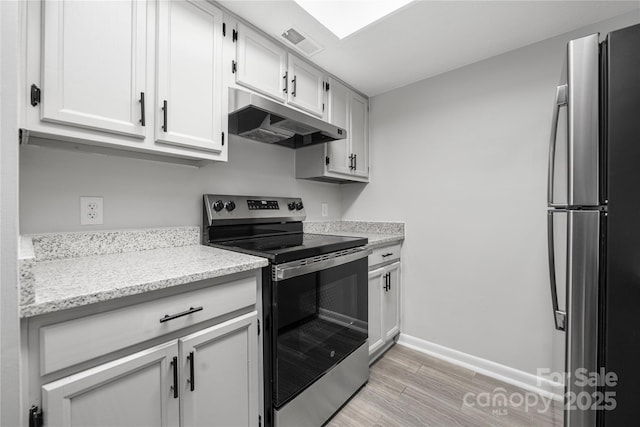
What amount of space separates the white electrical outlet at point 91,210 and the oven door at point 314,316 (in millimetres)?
897

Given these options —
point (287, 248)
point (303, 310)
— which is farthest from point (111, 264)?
point (303, 310)

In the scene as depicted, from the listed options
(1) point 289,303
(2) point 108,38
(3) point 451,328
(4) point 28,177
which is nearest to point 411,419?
(3) point 451,328

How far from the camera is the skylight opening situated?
4.96 feet

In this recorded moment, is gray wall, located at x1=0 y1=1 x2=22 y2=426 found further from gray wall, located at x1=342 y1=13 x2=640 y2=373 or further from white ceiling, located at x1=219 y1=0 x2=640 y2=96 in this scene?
gray wall, located at x1=342 y1=13 x2=640 y2=373

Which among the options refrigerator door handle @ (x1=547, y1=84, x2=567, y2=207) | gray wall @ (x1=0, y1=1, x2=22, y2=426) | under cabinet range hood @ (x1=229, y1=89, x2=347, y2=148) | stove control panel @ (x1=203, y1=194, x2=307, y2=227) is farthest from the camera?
stove control panel @ (x1=203, y1=194, x2=307, y2=227)

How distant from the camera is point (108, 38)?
1.09 m

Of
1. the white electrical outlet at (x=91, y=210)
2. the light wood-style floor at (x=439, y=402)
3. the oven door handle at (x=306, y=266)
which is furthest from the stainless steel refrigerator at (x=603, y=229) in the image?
the white electrical outlet at (x=91, y=210)

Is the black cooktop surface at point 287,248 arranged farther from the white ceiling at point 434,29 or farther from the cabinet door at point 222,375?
the white ceiling at point 434,29

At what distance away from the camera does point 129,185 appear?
1.40 meters

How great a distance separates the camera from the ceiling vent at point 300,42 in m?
1.65

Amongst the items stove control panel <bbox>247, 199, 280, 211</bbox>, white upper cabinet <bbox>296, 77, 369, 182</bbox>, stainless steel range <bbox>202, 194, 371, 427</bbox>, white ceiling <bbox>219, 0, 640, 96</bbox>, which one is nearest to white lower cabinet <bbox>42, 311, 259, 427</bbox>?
stainless steel range <bbox>202, 194, 371, 427</bbox>

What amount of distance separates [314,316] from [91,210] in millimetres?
1213

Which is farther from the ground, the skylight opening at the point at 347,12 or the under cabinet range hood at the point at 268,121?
the skylight opening at the point at 347,12

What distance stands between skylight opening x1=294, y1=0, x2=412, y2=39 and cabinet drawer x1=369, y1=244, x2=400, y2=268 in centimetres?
148
